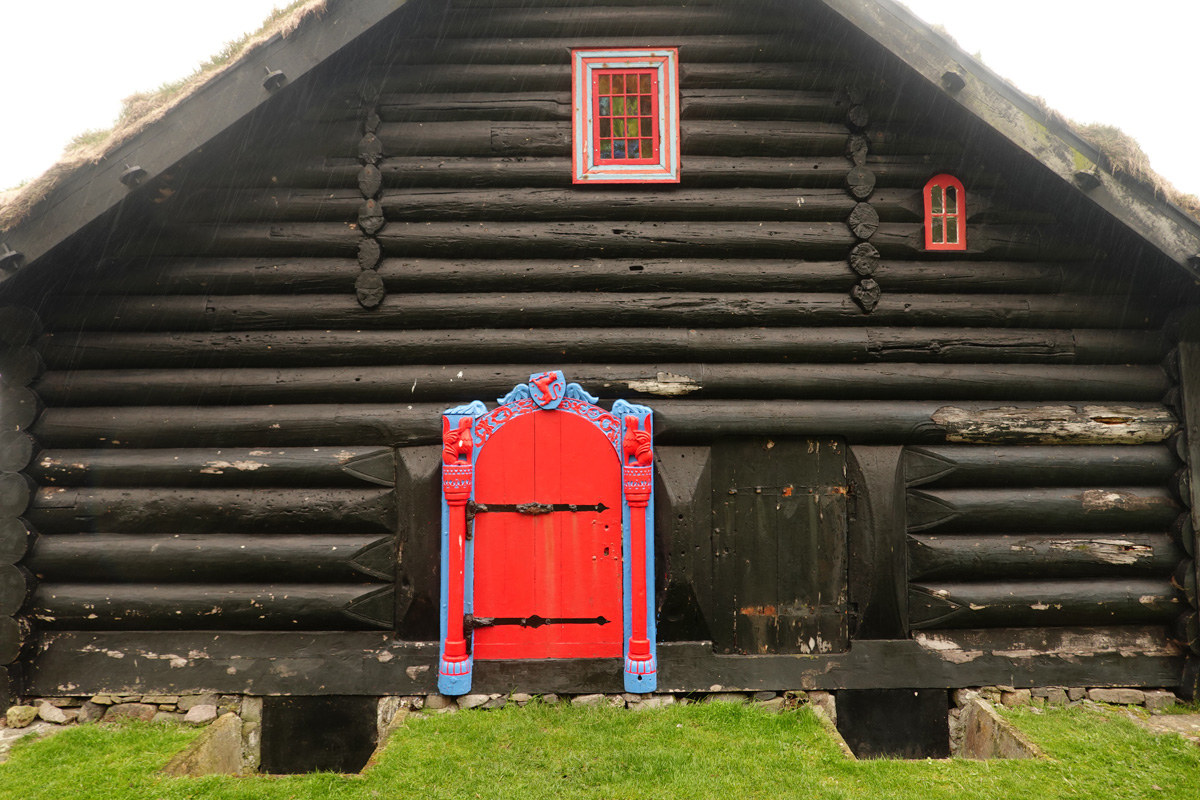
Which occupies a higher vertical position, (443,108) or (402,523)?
(443,108)

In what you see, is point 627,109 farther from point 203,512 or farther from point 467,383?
point 203,512

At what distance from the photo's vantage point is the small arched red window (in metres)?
6.33

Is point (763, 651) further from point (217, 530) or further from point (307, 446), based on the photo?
point (217, 530)

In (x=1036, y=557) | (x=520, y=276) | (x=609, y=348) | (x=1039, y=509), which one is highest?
(x=520, y=276)

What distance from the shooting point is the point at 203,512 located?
5.89 m

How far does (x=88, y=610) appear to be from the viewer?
19.0 feet

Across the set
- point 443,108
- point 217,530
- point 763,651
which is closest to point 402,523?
point 217,530

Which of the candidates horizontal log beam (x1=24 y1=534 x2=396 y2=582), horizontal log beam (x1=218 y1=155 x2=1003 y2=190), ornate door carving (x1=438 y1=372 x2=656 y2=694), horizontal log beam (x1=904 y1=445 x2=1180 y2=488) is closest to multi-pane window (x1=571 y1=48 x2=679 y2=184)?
horizontal log beam (x1=218 y1=155 x2=1003 y2=190)

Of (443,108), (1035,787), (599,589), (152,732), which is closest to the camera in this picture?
(1035,787)

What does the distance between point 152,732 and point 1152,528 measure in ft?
30.0

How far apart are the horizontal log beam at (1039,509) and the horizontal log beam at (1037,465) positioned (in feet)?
0.33

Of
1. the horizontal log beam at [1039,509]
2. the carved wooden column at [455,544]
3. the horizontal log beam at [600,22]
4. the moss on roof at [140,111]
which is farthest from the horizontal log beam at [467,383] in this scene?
the horizontal log beam at [600,22]

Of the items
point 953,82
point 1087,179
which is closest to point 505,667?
point 953,82

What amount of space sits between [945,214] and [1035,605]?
12.3ft
